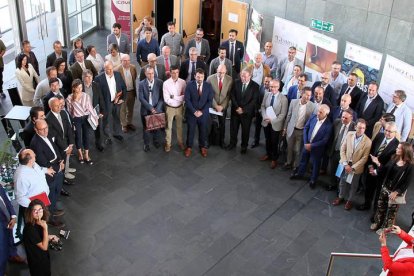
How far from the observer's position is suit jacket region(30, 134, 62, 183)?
Result: 6.22m

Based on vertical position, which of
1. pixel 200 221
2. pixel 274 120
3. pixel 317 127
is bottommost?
pixel 200 221

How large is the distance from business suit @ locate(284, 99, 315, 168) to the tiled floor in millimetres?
341

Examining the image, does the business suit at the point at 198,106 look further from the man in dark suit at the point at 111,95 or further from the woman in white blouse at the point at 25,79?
the woman in white blouse at the point at 25,79

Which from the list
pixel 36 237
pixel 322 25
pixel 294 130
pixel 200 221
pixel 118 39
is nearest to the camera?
pixel 36 237

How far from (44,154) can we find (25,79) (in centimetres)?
258

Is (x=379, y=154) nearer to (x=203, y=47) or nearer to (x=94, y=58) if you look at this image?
(x=203, y=47)

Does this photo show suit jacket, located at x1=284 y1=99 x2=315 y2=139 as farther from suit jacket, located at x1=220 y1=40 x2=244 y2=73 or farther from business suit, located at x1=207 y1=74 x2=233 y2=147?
suit jacket, located at x1=220 y1=40 x2=244 y2=73

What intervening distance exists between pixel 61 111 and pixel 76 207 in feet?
4.75

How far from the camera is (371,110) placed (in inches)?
301

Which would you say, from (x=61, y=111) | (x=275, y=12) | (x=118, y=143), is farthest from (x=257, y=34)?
(x=61, y=111)

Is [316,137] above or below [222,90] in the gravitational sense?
below

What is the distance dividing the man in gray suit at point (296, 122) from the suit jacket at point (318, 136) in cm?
19

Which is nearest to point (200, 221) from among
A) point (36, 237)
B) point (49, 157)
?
point (49, 157)

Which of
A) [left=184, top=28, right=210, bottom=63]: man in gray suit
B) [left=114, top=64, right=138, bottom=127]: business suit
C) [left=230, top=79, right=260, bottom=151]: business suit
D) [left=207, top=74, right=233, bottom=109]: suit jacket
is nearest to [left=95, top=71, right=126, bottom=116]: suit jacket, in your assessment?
[left=114, top=64, right=138, bottom=127]: business suit
